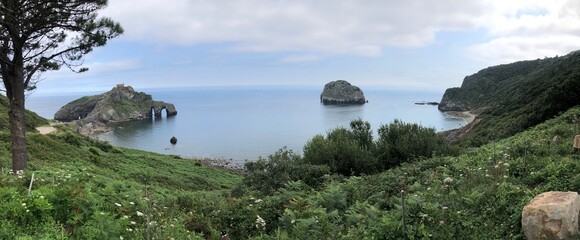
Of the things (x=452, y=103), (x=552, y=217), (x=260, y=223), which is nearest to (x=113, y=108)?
(x=452, y=103)

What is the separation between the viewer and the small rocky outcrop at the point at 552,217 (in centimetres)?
589

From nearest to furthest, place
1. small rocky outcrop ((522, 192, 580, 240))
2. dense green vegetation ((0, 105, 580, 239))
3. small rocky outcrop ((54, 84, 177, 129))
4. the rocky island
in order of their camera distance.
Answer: small rocky outcrop ((522, 192, 580, 240))
dense green vegetation ((0, 105, 580, 239))
the rocky island
small rocky outcrop ((54, 84, 177, 129))

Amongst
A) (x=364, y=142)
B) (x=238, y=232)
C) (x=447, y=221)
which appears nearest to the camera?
(x=447, y=221)

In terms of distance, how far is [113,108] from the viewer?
143 metres

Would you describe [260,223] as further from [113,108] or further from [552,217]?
[113,108]

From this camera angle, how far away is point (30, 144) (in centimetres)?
2847

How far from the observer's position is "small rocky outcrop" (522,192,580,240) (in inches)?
232

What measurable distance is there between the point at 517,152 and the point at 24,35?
18216mm

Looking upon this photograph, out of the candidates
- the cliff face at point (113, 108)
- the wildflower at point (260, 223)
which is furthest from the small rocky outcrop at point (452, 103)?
the wildflower at point (260, 223)

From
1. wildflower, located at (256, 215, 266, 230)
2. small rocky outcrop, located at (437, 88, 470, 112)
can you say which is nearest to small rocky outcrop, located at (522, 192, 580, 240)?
wildflower, located at (256, 215, 266, 230)

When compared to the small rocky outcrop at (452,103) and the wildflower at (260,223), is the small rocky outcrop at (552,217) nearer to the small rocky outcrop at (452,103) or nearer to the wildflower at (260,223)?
the wildflower at (260,223)

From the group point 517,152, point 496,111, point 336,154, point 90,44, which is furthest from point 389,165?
point 496,111

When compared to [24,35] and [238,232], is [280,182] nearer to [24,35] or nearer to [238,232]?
[238,232]

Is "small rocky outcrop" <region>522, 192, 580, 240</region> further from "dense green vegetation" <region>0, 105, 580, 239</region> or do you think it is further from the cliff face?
the cliff face
